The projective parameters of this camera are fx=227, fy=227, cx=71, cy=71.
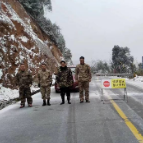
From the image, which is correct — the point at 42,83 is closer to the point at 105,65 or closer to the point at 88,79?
the point at 88,79

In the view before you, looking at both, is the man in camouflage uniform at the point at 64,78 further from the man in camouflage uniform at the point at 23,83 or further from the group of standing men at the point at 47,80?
the man in camouflage uniform at the point at 23,83

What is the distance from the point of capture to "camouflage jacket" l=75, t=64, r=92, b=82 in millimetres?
9352

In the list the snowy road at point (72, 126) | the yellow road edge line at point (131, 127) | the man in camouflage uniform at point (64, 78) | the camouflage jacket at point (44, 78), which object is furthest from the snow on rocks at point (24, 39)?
the yellow road edge line at point (131, 127)

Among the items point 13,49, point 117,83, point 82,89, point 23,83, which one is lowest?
point 82,89

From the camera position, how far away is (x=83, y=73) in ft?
30.8

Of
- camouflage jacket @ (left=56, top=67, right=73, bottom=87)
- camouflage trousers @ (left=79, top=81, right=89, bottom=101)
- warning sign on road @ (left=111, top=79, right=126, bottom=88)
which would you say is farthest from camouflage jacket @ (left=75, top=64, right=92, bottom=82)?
warning sign on road @ (left=111, top=79, right=126, bottom=88)

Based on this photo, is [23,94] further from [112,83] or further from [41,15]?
[41,15]

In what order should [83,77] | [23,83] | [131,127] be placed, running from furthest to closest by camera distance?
[83,77], [23,83], [131,127]

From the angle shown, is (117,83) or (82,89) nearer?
(82,89)

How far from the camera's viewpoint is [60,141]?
14.9 feet

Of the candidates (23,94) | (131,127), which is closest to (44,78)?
(23,94)

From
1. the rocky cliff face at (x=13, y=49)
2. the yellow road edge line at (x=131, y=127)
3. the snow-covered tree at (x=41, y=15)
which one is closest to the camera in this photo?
the yellow road edge line at (x=131, y=127)

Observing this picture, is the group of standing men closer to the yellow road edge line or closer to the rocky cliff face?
the yellow road edge line

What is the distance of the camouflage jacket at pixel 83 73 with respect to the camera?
30.7 ft
